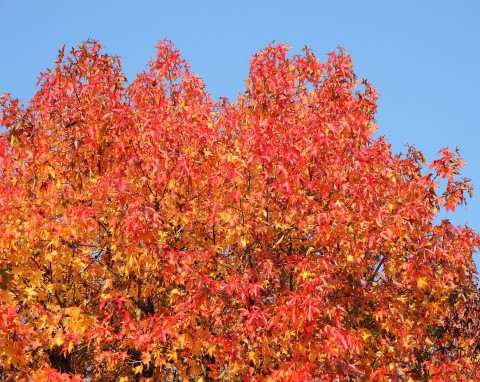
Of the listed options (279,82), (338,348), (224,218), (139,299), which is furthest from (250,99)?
Answer: (338,348)

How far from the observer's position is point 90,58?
13906mm

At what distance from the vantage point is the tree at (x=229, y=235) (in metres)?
10.7

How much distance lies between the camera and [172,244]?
1187 centimetres

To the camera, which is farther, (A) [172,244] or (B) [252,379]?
(A) [172,244]

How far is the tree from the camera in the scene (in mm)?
10664

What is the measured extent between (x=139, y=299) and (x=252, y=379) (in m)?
2.85

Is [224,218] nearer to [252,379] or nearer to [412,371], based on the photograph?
[252,379]

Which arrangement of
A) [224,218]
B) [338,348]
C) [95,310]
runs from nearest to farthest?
[338,348] < [224,218] < [95,310]

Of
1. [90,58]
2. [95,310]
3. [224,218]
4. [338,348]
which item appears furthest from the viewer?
[90,58]

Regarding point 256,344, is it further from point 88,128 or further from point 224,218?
point 88,128

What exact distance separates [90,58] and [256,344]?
22.4ft

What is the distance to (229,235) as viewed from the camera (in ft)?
37.1

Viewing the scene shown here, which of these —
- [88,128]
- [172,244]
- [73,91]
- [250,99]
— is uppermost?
[250,99]

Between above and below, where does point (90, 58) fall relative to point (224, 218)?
above
